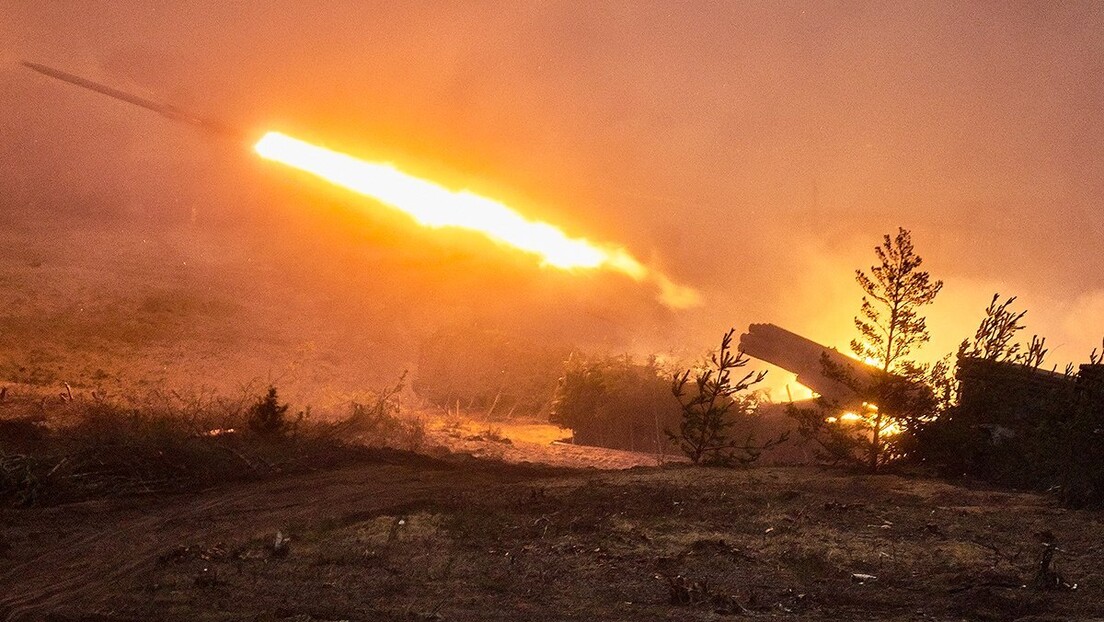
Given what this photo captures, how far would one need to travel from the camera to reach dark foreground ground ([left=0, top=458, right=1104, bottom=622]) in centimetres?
746

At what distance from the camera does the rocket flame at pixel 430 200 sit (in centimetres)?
2125

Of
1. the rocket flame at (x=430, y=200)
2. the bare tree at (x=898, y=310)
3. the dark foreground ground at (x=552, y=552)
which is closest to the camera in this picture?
the dark foreground ground at (x=552, y=552)

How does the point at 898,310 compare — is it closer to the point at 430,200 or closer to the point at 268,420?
the point at 268,420

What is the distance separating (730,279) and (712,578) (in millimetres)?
27872

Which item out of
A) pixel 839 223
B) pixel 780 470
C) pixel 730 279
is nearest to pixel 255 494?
pixel 780 470

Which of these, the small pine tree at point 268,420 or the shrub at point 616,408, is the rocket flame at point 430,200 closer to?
the shrub at point 616,408

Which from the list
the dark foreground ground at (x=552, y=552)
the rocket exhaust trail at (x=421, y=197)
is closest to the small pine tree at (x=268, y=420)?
A: the dark foreground ground at (x=552, y=552)

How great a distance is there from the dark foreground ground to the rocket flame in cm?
1186

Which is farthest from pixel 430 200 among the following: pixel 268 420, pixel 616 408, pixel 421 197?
pixel 268 420

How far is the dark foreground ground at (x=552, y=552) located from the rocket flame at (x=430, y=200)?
11861 millimetres

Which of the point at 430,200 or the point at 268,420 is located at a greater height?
the point at 430,200

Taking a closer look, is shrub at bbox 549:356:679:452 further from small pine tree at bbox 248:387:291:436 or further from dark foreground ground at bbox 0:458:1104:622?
dark foreground ground at bbox 0:458:1104:622

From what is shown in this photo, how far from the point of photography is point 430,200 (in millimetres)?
22859

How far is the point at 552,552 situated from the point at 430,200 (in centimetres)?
1548
